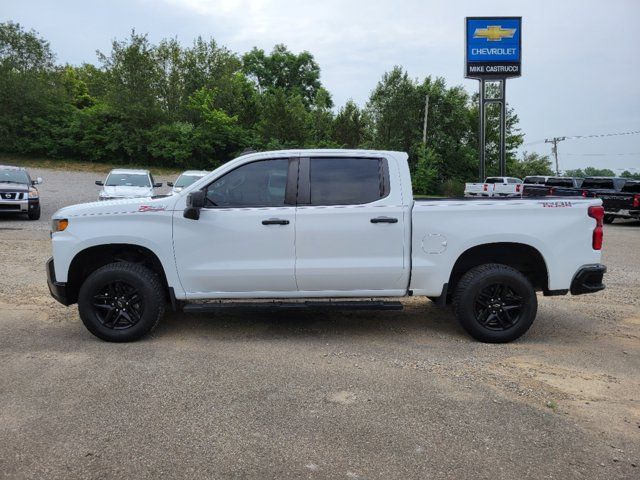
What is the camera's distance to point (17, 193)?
15250 millimetres

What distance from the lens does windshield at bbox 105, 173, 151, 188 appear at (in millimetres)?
17062

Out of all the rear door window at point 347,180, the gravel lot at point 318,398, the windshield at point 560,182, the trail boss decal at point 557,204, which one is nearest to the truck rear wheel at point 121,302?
the gravel lot at point 318,398

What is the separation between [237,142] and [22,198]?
27.6 m

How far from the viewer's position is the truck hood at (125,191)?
16106 mm

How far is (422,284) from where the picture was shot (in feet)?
17.6

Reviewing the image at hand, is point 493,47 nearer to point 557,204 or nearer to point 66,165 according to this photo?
point 557,204

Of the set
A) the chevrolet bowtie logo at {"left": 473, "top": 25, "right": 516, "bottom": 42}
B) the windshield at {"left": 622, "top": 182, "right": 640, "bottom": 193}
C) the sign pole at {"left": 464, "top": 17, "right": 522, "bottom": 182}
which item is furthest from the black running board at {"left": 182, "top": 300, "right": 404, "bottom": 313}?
the chevrolet bowtie logo at {"left": 473, "top": 25, "right": 516, "bottom": 42}

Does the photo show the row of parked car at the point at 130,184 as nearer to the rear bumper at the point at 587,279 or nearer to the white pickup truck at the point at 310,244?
the white pickup truck at the point at 310,244

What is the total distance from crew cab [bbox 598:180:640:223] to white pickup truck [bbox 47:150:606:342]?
14917mm

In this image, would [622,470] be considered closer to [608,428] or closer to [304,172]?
[608,428]

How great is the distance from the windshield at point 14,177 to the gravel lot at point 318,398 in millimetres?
10798

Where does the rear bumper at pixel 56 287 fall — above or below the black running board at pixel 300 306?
above

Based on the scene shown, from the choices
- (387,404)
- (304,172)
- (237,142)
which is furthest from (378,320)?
(237,142)

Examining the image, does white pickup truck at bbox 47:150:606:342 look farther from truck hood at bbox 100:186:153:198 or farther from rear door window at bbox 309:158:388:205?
truck hood at bbox 100:186:153:198
